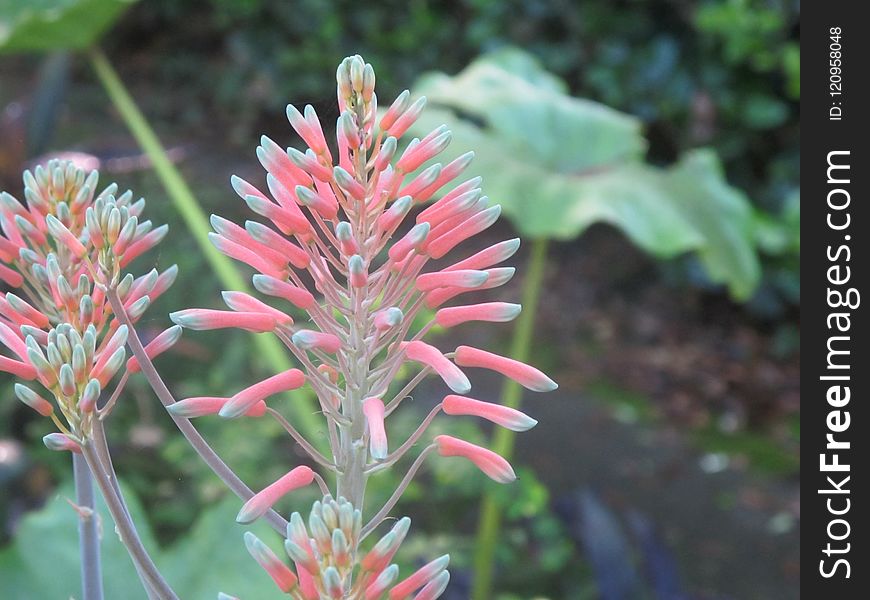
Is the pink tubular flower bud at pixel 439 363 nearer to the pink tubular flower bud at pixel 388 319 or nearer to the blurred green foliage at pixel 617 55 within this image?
the pink tubular flower bud at pixel 388 319

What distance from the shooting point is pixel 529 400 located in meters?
3.20

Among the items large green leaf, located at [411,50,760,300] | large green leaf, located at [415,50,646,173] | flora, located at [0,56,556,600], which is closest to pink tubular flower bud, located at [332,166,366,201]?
flora, located at [0,56,556,600]

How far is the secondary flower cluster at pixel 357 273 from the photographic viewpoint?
397mm

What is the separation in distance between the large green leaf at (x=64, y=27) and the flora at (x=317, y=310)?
149 cm

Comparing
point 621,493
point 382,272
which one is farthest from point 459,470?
point 621,493

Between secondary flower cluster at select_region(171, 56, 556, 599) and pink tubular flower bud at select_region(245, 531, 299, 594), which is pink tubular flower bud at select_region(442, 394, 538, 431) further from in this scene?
pink tubular flower bud at select_region(245, 531, 299, 594)

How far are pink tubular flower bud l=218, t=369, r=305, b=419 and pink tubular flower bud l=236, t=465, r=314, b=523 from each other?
3 centimetres

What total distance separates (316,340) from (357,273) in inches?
1.3

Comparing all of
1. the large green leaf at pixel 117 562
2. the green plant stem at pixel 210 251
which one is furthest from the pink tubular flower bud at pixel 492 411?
the green plant stem at pixel 210 251

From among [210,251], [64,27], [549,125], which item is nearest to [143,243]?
[210,251]

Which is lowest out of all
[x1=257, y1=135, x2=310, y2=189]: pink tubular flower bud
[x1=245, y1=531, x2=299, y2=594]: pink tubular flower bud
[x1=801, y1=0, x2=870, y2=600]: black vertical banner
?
[x1=245, y1=531, x2=299, y2=594]: pink tubular flower bud

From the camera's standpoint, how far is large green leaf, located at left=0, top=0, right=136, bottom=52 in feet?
5.77

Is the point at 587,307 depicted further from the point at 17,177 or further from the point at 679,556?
the point at 17,177

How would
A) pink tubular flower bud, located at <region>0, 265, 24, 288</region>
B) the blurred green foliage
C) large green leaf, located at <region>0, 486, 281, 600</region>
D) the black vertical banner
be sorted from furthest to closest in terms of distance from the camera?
the blurred green foliage < the black vertical banner < large green leaf, located at <region>0, 486, 281, 600</region> < pink tubular flower bud, located at <region>0, 265, 24, 288</region>
